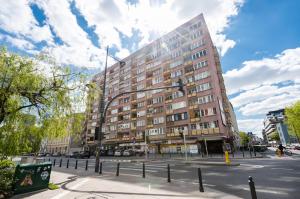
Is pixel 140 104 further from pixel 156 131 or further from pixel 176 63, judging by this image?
pixel 176 63

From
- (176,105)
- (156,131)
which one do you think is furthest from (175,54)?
(156,131)

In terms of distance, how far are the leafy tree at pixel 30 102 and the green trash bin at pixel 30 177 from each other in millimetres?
1360

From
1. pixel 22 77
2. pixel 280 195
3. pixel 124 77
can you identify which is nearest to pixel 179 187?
pixel 280 195

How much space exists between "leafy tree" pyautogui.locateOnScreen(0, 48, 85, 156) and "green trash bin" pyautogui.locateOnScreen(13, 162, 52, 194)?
4.46 feet

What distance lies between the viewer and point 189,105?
3897cm

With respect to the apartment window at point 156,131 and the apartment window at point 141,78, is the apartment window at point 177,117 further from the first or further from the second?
the apartment window at point 141,78

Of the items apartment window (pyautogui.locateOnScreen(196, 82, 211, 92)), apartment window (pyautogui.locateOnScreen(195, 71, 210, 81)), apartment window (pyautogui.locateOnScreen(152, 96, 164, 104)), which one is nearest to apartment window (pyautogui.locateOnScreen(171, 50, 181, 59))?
apartment window (pyautogui.locateOnScreen(195, 71, 210, 81))

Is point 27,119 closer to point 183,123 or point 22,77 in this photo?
point 22,77

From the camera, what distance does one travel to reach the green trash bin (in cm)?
686

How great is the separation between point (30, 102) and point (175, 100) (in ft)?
116

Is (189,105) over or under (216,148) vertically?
over

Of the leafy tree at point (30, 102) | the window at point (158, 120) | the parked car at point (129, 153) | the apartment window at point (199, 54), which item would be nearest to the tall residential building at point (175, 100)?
the apartment window at point (199, 54)

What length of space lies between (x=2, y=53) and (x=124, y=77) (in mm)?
52404

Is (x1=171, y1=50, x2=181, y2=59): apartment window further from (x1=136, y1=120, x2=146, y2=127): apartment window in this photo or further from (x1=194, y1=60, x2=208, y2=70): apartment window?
(x1=136, y1=120, x2=146, y2=127): apartment window
